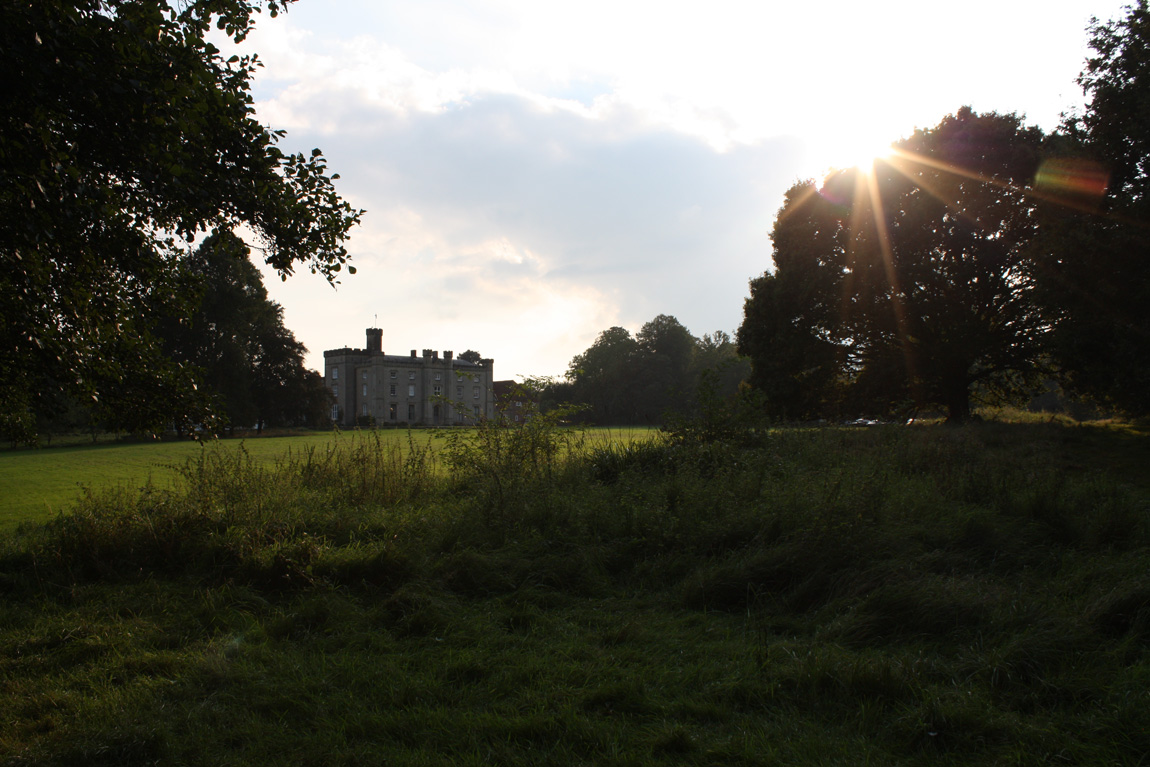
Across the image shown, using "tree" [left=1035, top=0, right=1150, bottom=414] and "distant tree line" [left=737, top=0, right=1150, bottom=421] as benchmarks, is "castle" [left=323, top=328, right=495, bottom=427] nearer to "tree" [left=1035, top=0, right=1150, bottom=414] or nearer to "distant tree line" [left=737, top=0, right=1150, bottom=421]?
"distant tree line" [left=737, top=0, right=1150, bottom=421]

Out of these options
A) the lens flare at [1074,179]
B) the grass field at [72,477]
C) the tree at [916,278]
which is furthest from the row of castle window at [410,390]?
the lens flare at [1074,179]

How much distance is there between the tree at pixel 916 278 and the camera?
22.1m

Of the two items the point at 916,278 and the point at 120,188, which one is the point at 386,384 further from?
the point at 120,188

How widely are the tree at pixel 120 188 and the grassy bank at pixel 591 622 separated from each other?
184cm

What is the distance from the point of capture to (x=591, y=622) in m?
5.29

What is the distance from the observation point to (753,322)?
27281 mm

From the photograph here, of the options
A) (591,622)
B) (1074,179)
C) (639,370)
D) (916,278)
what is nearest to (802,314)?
(916,278)

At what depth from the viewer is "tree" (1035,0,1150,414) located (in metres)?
14.8

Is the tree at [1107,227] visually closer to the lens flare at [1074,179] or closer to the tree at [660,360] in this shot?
the lens flare at [1074,179]

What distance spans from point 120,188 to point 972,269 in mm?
24609

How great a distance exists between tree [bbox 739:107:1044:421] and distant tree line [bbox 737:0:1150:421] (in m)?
0.05

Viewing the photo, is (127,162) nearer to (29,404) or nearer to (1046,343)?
(29,404)

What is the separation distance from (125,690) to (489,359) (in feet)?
302

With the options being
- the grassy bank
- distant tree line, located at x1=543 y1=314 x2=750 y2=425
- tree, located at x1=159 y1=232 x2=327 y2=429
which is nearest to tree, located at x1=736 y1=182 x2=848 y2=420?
the grassy bank
